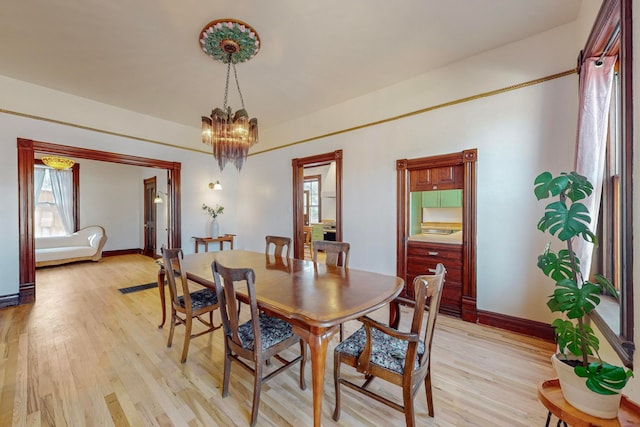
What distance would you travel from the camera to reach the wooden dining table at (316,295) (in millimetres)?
1370

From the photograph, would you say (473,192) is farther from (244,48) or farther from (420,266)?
(244,48)

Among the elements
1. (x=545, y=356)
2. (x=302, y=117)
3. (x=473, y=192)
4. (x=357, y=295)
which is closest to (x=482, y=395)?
(x=545, y=356)

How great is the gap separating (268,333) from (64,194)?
8.25m

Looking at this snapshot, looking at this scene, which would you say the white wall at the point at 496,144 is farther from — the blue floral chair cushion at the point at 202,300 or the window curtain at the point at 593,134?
the blue floral chair cushion at the point at 202,300

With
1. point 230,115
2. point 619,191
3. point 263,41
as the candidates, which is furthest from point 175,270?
point 619,191

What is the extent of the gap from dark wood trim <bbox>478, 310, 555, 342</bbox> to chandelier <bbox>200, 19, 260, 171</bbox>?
3.24 metres

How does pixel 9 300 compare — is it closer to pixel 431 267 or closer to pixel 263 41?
pixel 263 41

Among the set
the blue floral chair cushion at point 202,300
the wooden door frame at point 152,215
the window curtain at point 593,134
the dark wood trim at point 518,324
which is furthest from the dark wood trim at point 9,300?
the window curtain at point 593,134

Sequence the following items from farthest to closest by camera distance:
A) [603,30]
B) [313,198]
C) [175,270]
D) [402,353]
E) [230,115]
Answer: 1. [313,198]
2. [230,115]
3. [175,270]
4. [603,30]
5. [402,353]

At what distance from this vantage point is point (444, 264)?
3133 mm

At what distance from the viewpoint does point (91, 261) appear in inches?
256

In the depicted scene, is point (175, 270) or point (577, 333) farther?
point (175, 270)

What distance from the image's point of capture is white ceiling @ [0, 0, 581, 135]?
7.20 ft

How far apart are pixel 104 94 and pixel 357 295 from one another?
15.3 ft
